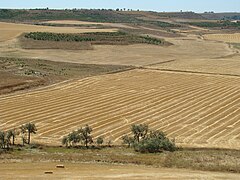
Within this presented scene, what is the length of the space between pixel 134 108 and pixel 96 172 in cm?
2431

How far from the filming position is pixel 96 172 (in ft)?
76.7

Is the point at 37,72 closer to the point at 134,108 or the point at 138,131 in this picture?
the point at 134,108

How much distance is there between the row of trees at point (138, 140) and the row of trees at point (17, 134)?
2645 mm

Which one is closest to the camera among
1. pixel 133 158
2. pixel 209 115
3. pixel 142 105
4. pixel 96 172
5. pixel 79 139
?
pixel 96 172

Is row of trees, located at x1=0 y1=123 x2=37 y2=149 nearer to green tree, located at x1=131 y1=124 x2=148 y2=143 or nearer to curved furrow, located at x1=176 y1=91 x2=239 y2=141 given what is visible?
green tree, located at x1=131 y1=124 x2=148 y2=143

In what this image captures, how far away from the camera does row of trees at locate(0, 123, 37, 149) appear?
30.7 m

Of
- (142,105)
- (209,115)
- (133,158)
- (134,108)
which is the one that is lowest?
(133,158)

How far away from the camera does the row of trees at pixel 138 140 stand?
30236 millimetres

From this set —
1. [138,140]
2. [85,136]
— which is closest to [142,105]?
[138,140]

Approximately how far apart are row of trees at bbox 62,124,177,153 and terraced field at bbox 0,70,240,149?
1.93 meters

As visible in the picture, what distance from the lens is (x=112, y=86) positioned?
60656 mm

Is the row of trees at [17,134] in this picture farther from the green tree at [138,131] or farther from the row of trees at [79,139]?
the green tree at [138,131]

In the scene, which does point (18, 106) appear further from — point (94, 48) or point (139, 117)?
point (94, 48)

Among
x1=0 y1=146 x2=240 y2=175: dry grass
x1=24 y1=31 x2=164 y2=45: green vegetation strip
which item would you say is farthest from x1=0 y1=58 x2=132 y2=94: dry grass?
x1=24 y1=31 x2=164 y2=45: green vegetation strip
